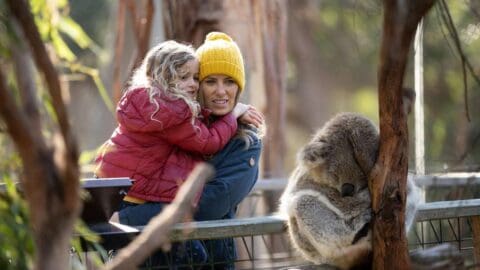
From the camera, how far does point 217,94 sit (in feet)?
13.6

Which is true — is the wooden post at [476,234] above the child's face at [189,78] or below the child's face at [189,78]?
below

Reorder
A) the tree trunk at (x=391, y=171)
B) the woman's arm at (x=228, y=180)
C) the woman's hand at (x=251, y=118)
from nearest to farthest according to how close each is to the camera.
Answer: the tree trunk at (x=391, y=171) → the woman's arm at (x=228, y=180) → the woman's hand at (x=251, y=118)

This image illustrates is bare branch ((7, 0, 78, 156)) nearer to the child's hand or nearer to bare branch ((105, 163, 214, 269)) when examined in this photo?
bare branch ((105, 163, 214, 269))

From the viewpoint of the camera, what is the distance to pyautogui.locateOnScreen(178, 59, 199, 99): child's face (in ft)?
13.1

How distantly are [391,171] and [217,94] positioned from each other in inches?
51.5

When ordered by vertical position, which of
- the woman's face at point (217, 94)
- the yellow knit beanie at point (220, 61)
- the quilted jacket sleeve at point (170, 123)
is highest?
the yellow knit beanie at point (220, 61)

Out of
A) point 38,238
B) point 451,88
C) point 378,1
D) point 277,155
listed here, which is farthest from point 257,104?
point 451,88

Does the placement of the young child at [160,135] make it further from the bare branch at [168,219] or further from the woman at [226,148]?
the bare branch at [168,219]

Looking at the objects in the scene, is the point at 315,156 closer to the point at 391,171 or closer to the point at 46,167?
the point at 391,171

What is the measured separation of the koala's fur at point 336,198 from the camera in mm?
3941

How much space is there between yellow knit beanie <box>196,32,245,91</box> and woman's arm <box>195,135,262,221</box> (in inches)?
14.0

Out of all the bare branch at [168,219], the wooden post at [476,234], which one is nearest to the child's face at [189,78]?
the wooden post at [476,234]

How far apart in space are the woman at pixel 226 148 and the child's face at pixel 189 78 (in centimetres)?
9

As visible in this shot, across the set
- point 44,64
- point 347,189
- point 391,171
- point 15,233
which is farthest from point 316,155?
point 44,64
